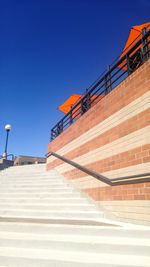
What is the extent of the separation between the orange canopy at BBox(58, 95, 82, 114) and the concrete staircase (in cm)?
514

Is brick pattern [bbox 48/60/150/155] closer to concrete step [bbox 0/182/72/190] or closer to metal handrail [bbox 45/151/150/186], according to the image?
metal handrail [bbox 45/151/150/186]

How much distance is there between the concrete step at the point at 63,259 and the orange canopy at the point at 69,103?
7.37m

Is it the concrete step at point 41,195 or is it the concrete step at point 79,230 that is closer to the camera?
the concrete step at point 79,230

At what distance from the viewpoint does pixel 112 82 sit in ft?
22.3

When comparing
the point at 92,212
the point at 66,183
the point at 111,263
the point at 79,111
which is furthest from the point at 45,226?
the point at 79,111

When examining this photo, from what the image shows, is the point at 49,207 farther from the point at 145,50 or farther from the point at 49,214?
the point at 145,50

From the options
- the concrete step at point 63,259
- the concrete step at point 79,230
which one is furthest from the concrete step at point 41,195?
the concrete step at point 63,259

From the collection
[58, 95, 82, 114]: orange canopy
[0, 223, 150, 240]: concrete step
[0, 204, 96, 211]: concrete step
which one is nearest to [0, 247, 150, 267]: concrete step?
[0, 223, 150, 240]: concrete step

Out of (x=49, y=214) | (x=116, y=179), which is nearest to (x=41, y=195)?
(x=49, y=214)

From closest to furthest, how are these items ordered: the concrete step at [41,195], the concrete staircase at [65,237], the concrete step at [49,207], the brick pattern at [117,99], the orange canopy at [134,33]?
1. the concrete staircase at [65,237]
2. the brick pattern at [117,99]
3. the concrete step at [49,207]
4. the concrete step at [41,195]
5. the orange canopy at [134,33]

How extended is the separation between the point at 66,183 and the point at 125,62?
439cm

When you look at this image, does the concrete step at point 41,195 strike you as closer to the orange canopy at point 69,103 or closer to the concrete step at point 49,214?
the concrete step at point 49,214

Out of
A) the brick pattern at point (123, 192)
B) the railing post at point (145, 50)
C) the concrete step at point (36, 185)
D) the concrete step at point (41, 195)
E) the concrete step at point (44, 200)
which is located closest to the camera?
the brick pattern at point (123, 192)

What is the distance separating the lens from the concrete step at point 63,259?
10.7 feet
